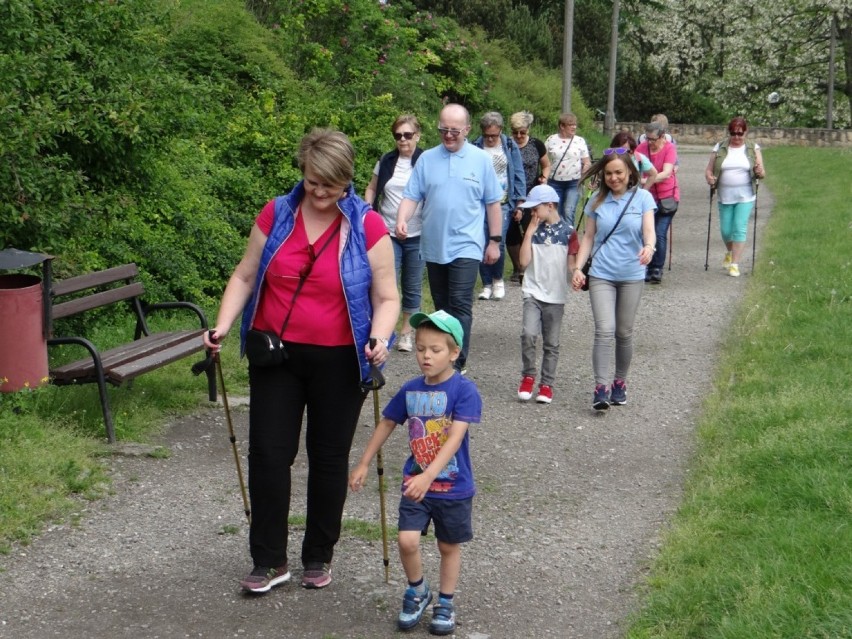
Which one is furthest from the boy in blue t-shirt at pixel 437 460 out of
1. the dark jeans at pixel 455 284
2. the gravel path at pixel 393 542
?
the dark jeans at pixel 455 284

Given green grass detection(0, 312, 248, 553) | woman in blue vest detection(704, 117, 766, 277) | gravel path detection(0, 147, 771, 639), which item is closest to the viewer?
gravel path detection(0, 147, 771, 639)

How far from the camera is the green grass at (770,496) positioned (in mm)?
4719

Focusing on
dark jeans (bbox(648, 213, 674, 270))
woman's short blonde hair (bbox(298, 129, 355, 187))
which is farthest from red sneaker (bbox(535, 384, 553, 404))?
dark jeans (bbox(648, 213, 674, 270))

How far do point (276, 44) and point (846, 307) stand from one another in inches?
372

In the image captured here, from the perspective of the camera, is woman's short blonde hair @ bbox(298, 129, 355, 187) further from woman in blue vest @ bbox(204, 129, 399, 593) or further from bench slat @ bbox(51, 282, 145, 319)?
bench slat @ bbox(51, 282, 145, 319)

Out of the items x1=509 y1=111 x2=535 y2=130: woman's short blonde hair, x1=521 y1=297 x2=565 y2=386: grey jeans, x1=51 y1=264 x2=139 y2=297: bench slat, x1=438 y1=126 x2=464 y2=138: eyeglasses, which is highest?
x1=438 y1=126 x2=464 y2=138: eyeglasses

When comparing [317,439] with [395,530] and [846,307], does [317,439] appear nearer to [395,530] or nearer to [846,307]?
[395,530]

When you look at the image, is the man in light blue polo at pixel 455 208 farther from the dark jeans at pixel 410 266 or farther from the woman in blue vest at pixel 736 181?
the woman in blue vest at pixel 736 181

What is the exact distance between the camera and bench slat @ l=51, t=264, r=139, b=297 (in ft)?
24.9

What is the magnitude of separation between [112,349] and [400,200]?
2.90 m

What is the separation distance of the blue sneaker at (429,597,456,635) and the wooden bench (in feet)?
8.06

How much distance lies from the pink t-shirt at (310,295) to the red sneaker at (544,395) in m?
3.72

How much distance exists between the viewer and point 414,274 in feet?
32.3

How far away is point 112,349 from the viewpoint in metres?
7.83
